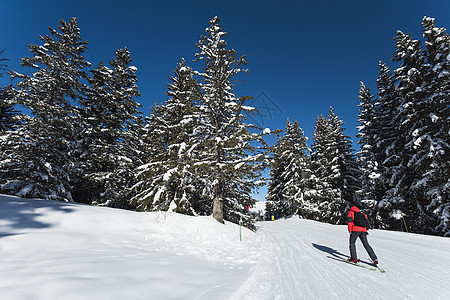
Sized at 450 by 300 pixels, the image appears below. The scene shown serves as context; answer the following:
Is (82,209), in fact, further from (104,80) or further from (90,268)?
(104,80)

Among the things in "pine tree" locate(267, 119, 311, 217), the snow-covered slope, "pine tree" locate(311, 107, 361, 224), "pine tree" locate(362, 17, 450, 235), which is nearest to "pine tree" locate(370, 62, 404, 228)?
"pine tree" locate(362, 17, 450, 235)

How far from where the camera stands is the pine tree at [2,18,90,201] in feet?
33.9

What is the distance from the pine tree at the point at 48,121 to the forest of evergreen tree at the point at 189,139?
0.07m

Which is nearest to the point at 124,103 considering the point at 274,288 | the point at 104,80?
the point at 104,80

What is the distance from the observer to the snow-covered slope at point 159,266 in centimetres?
288

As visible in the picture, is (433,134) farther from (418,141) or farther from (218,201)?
(218,201)

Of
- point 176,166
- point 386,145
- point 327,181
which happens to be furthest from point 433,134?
point 176,166

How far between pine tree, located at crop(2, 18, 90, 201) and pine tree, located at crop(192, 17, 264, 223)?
8.98m

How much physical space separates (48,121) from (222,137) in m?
10.7

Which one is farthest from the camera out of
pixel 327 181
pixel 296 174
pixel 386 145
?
pixel 296 174

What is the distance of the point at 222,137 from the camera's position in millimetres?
10875

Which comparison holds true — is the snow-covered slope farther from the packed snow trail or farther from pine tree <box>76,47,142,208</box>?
pine tree <box>76,47,142,208</box>

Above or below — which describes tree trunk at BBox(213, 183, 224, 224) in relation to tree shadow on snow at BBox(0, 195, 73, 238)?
above

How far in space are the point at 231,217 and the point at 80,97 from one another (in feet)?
48.6
